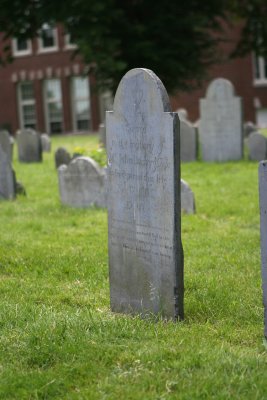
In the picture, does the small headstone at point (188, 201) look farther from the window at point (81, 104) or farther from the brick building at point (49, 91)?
the window at point (81, 104)

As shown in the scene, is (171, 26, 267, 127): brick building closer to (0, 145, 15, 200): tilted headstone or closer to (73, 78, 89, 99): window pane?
(73, 78, 89, 99): window pane

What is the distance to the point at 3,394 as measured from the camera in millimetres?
4098

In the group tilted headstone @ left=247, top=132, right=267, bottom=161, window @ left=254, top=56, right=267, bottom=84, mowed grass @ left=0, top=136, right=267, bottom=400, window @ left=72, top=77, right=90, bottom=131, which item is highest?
window @ left=254, top=56, right=267, bottom=84

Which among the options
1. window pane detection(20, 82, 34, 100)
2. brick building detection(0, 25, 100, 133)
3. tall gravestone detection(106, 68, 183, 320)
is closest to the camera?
tall gravestone detection(106, 68, 183, 320)

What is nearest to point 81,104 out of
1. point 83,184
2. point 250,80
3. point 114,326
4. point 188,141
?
point 250,80

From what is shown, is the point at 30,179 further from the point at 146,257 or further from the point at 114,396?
the point at 114,396

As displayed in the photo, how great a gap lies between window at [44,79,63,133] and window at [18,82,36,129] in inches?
34.4

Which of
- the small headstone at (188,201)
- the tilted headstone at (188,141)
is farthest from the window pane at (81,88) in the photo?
the small headstone at (188,201)

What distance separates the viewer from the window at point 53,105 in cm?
3767

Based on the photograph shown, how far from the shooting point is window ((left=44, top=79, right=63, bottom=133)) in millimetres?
37675

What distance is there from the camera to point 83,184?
1049cm

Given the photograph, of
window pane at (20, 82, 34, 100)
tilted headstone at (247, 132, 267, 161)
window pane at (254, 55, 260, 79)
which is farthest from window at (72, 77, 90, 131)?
tilted headstone at (247, 132, 267, 161)

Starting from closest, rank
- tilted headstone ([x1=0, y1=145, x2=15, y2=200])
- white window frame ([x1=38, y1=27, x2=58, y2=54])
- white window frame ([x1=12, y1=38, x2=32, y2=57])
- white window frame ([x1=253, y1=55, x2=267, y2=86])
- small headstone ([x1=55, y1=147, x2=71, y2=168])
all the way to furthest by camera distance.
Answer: tilted headstone ([x1=0, y1=145, x2=15, y2=200])
small headstone ([x1=55, y1=147, x2=71, y2=168])
white window frame ([x1=253, y1=55, x2=267, y2=86])
white window frame ([x1=38, y1=27, x2=58, y2=54])
white window frame ([x1=12, y1=38, x2=32, y2=57])

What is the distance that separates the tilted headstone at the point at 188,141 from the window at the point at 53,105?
71.5 ft
